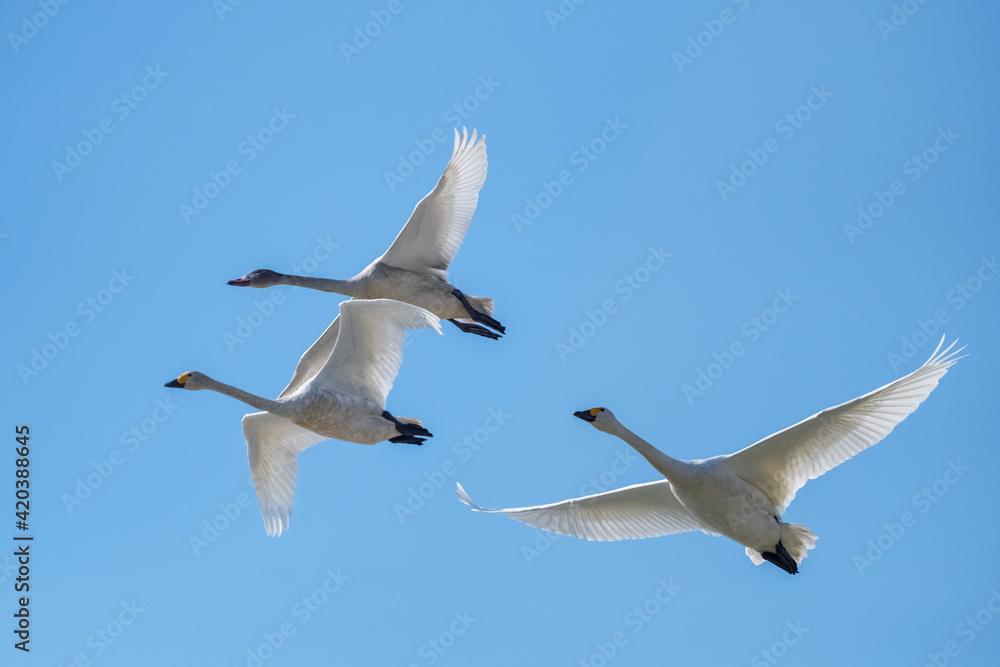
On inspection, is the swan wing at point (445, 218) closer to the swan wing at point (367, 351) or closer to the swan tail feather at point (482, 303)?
the swan tail feather at point (482, 303)

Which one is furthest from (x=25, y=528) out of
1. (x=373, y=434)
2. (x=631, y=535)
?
(x=631, y=535)

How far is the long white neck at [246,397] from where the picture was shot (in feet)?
50.4

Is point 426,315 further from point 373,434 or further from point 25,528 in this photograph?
point 25,528

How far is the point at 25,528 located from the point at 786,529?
9.90 meters

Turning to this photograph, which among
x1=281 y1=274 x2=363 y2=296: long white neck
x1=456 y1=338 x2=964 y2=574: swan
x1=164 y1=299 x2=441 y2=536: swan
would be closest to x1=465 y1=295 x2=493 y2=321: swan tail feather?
x1=281 y1=274 x2=363 y2=296: long white neck

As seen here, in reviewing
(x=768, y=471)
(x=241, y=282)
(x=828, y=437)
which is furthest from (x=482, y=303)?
(x=828, y=437)

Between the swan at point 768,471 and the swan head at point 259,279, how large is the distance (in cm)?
538

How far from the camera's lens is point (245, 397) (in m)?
15.7

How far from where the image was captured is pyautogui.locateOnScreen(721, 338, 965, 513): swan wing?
45.2 feet

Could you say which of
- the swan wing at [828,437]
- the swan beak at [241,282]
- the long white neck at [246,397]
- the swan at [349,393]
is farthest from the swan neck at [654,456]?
the swan beak at [241,282]

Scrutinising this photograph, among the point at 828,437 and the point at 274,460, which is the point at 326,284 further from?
the point at 828,437

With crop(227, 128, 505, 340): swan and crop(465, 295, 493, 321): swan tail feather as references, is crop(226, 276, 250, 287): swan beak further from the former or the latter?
crop(465, 295, 493, 321): swan tail feather

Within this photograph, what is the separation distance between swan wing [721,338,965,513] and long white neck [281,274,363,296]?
6135mm

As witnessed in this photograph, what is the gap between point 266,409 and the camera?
15.4 metres
